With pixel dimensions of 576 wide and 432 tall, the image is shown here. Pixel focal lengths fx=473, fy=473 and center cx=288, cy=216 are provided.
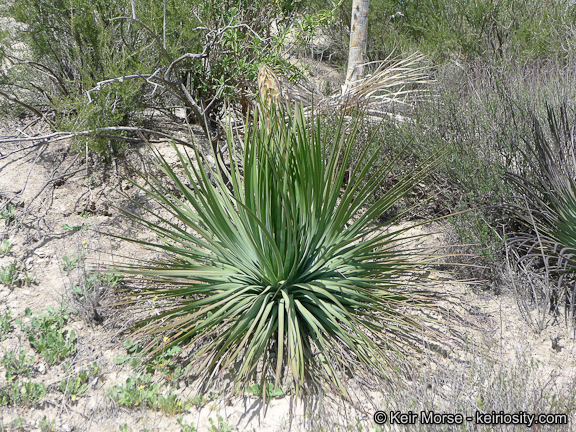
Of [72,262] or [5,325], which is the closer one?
[5,325]

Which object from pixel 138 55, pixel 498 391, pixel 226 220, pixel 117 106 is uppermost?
pixel 138 55

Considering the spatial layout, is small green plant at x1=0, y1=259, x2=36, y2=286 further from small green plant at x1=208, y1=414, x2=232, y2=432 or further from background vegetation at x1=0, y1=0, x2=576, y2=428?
small green plant at x1=208, y1=414, x2=232, y2=432

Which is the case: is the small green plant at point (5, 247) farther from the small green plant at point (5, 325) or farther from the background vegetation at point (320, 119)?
the small green plant at point (5, 325)

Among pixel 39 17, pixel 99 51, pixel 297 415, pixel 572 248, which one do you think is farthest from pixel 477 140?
pixel 39 17

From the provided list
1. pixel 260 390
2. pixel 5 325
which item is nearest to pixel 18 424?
pixel 5 325

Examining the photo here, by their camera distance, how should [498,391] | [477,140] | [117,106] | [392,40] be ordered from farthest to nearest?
[392,40] < [117,106] < [477,140] < [498,391]

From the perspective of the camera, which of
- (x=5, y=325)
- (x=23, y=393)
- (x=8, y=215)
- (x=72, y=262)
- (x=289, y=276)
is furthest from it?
(x=8, y=215)

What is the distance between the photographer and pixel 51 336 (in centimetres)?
310

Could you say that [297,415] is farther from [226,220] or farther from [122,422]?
[226,220]

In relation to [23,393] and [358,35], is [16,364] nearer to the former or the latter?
[23,393]

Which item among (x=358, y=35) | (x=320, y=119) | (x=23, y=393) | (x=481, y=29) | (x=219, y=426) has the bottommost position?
(x=219, y=426)

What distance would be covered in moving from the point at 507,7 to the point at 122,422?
8482mm

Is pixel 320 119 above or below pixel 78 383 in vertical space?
above

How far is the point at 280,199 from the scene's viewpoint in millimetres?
2873
